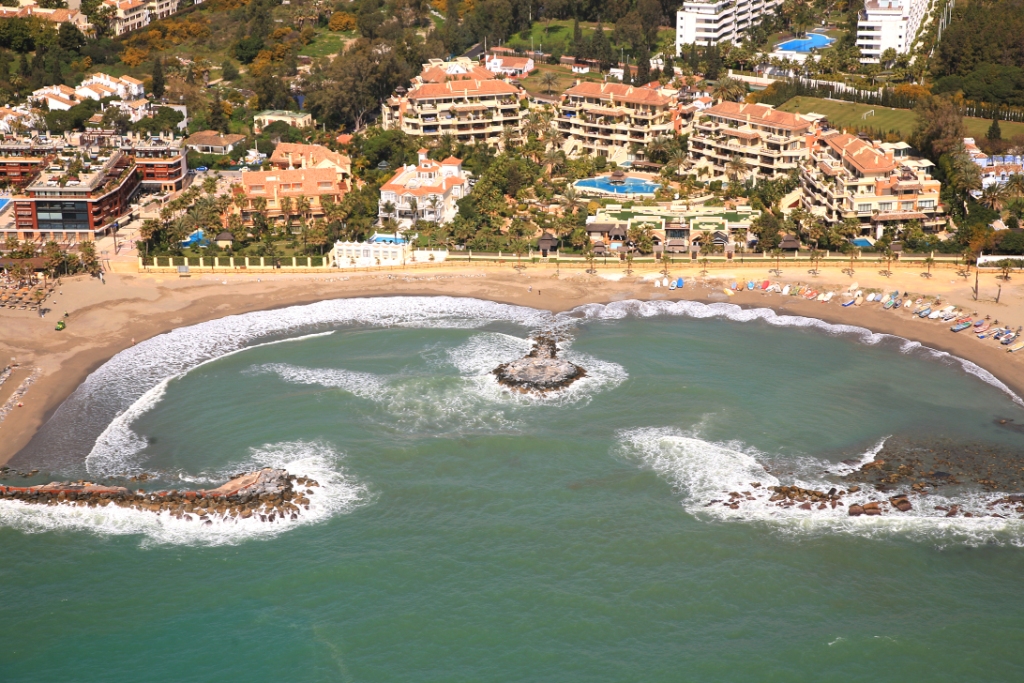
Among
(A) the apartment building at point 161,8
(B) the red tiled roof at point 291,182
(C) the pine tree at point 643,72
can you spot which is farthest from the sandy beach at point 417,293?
(A) the apartment building at point 161,8

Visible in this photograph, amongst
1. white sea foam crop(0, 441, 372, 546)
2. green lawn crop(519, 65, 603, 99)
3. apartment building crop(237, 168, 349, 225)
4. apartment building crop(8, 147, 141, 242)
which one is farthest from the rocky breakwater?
green lawn crop(519, 65, 603, 99)

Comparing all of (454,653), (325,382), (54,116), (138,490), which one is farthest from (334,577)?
(54,116)

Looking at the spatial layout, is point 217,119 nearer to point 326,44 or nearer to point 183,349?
point 326,44

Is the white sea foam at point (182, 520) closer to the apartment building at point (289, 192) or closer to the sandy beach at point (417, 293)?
the sandy beach at point (417, 293)

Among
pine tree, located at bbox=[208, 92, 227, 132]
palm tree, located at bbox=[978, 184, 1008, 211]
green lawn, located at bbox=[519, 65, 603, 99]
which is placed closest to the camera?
palm tree, located at bbox=[978, 184, 1008, 211]

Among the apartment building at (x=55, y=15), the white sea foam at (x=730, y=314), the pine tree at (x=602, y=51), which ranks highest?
the apartment building at (x=55, y=15)

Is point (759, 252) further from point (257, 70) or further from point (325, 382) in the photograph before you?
point (257, 70)

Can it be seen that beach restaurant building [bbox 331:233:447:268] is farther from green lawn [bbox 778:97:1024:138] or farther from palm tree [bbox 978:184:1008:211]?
green lawn [bbox 778:97:1024:138]
